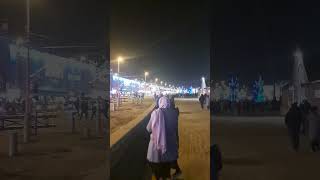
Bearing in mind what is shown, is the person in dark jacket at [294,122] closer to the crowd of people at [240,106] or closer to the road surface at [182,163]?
the road surface at [182,163]

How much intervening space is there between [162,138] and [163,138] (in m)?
0.01

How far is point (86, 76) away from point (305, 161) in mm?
17966

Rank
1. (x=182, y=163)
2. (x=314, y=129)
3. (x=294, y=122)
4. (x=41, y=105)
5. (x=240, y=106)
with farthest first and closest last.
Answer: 1. (x=240, y=106)
2. (x=41, y=105)
3. (x=314, y=129)
4. (x=294, y=122)
5. (x=182, y=163)

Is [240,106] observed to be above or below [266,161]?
above

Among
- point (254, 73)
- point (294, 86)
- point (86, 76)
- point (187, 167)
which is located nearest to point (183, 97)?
point (254, 73)

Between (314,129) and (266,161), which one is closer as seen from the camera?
(266,161)

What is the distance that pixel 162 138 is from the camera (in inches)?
212

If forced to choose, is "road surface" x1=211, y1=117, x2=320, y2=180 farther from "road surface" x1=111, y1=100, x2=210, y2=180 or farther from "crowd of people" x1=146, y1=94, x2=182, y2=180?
"crowd of people" x1=146, y1=94, x2=182, y2=180

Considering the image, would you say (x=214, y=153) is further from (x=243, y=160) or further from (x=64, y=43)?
(x=64, y=43)

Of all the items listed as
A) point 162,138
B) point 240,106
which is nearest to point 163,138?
point 162,138

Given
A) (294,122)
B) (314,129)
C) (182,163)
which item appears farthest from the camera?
(314,129)

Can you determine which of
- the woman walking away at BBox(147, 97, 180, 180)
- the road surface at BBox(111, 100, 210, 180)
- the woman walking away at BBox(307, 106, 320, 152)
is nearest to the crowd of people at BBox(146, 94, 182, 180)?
the woman walking away at BBox(147, 97, 180, 180)

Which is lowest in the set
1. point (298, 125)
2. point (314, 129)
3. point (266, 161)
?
point (266, 161)

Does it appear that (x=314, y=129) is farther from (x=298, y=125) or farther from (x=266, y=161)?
(x=266, y=161)
